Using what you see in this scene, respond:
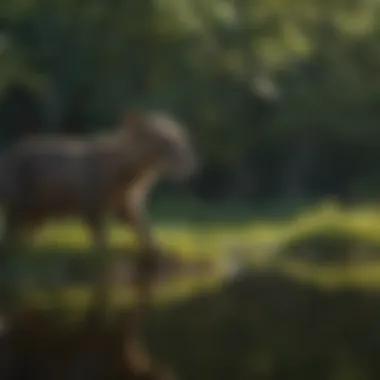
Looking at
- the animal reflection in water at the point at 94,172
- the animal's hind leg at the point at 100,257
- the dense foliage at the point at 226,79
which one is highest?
the dense foliage at the point at 226,79

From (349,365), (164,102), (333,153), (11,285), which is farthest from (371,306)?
(11,285)

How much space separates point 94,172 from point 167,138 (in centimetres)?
17

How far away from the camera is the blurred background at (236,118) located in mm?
1697

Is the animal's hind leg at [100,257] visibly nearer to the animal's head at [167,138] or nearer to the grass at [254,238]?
the grass at [254,238]

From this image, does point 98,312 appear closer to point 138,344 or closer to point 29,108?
point 138,344

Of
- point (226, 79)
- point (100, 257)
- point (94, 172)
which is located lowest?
point (100, 257)

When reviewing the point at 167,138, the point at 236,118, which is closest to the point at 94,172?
the point at 167,138

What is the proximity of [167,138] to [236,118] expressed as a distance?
0.50ft

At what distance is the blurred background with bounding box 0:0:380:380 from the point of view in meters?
1.70

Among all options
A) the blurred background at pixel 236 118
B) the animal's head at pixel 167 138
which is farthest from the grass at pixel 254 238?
the animal's head at pixel 167 138

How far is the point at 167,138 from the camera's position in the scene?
1727mm

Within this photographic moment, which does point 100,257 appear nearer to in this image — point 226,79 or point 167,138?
point 167,138

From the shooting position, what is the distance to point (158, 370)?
149cm

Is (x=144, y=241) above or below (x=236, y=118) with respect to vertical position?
below
